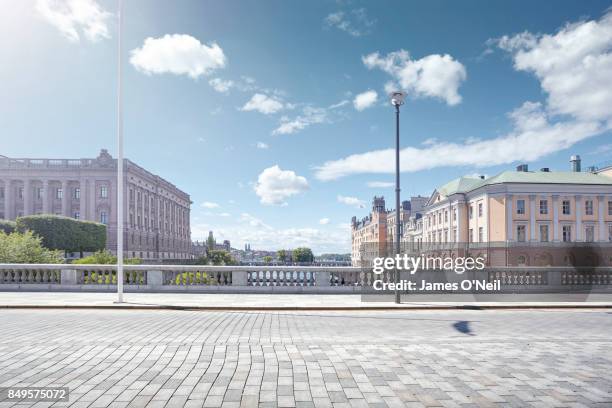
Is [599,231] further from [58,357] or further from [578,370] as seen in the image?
[58,357]

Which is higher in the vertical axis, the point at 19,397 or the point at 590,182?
the point at 590,182

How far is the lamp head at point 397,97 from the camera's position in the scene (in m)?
13.6

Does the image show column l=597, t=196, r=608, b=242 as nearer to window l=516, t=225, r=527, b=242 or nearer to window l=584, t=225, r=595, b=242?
window l=584, t=225, r=595, b=242

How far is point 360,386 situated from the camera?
4984 mm

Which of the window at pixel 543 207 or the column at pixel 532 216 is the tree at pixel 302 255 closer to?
the column at pixel 532 216

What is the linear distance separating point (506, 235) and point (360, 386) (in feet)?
189

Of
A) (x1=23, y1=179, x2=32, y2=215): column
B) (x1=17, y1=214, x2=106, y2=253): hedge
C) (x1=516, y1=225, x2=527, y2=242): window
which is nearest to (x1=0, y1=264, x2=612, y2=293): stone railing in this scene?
(x1=516, y1=225, x2=527, y2=242): window

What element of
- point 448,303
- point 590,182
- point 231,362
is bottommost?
point 448,303

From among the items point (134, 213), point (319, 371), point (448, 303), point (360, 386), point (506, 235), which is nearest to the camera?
point (360, 386)

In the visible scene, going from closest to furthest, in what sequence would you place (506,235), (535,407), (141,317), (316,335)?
(535,407) < (316,335) < (141,317) < (506,235)

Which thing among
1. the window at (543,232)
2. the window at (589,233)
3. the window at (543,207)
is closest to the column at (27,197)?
the window at (543,232)

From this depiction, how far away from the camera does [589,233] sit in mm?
54812

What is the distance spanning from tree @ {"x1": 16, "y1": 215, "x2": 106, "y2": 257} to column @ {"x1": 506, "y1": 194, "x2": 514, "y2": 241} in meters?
64.9

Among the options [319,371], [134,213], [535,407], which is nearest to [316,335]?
[319,371]
